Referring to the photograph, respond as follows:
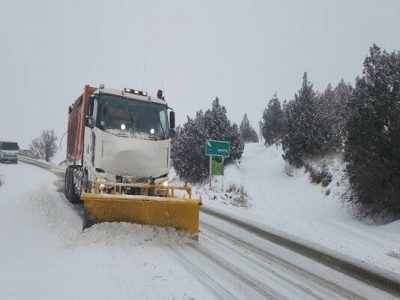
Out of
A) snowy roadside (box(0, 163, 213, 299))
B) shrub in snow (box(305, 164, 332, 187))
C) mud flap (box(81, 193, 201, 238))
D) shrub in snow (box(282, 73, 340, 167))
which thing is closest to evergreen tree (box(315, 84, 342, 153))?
shrub in snow (box(282, 73, 340, 167))

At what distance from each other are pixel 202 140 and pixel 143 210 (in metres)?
23.3

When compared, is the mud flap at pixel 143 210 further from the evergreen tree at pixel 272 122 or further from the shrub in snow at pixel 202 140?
the evergreen tree at pixel 272 122

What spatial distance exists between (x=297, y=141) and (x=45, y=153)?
49.2 m

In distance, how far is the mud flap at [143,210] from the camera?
8.10 meters

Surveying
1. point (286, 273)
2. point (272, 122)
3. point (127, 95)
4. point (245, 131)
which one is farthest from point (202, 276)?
point (245, 131)

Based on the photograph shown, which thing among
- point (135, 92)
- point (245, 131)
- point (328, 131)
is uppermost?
point (245, 131)

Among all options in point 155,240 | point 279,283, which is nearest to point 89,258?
point 155,240

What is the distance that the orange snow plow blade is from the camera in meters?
8.10

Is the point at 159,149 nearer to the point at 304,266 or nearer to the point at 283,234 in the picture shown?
the point at 283,234

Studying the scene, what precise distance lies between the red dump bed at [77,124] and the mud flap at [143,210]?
4.23m

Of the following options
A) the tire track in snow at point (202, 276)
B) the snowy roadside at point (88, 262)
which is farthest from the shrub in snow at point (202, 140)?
the tire track in snow at point (202, 276)

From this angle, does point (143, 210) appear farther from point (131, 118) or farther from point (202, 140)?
point (202, 140)

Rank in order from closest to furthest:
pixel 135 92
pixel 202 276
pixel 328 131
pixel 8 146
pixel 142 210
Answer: pixel 202 276 < pixel 142 210 < pixel 135 92 < pixel 328 131 < pixel 8 146

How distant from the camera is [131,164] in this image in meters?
9.68
